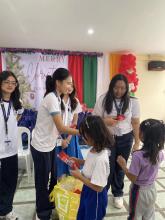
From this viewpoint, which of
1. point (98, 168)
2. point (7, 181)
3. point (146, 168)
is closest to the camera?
point (98, 168)

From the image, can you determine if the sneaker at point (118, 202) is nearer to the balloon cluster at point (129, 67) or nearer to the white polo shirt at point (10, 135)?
the white polo shirt at point (10, 135)

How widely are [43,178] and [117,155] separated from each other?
73cm

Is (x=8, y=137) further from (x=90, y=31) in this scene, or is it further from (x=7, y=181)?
(x=90, y=31)

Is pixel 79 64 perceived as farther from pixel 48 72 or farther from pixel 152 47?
pixel 152 47

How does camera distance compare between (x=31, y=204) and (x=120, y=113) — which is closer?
(x=120, y=113)

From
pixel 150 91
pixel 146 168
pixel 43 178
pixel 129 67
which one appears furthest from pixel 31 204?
pixel 150 91

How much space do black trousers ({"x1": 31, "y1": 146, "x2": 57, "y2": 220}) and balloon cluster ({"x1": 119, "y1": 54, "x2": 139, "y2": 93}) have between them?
3901 mm

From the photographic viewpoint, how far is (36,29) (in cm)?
350

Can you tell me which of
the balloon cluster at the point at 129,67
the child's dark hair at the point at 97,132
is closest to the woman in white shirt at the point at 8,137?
the child's dark hair at the point at 97,132

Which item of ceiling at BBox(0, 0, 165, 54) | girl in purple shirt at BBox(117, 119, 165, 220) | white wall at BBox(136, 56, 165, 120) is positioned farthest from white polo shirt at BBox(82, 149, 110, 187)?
white wall at BBox(136, 56, 165, 120)

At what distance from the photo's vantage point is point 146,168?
1.38 meters

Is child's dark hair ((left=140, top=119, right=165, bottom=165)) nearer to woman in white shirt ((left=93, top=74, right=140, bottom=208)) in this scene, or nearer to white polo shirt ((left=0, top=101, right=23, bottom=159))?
woman in white shirt ((left=93, top=74, right=140, bottom=208))

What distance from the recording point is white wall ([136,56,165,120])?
5.77 meters

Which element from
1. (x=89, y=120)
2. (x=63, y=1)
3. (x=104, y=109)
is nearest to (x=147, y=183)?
(x=89, y=120)
